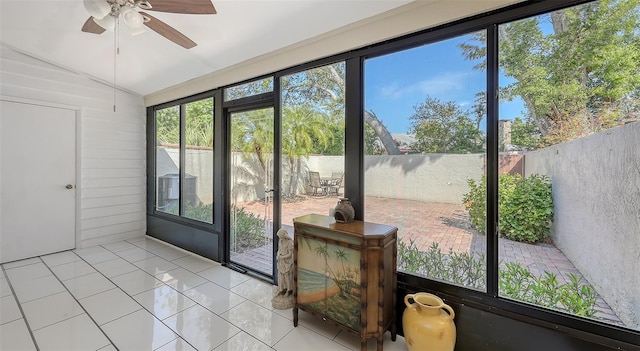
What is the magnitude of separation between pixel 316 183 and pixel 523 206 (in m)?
1.71

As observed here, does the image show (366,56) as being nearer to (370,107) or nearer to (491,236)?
(370,107)

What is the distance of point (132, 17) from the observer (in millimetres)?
1730

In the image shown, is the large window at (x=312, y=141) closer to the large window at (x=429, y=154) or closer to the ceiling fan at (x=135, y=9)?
the large window at (x=429, y=154)

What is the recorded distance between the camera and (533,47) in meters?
1.71

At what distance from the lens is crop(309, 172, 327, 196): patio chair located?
267 cm

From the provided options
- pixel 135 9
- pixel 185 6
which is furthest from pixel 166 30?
pixel 185 6

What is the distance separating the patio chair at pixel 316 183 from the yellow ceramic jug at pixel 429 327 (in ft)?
4.23

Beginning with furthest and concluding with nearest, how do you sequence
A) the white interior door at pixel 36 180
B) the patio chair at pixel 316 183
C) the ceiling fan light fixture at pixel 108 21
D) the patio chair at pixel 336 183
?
the white interior door at pixel 36 180 < the patio chair at pixel 316 183 < the patio chair at pixel 336 183 < the ceiling fan light fixture at pixel 108 21

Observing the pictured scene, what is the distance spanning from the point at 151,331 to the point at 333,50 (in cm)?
284

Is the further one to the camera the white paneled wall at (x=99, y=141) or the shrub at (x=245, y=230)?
the white paneled wall at (x=99, y=141)

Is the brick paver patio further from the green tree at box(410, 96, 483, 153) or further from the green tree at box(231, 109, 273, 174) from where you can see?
the green tree at box(231, 109, 273, 174)

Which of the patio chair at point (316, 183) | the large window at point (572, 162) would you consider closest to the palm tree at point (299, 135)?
the patio chair at point (316, 183)

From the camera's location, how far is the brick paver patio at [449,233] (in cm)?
166

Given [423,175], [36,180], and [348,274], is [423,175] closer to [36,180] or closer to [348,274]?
[348,274]
